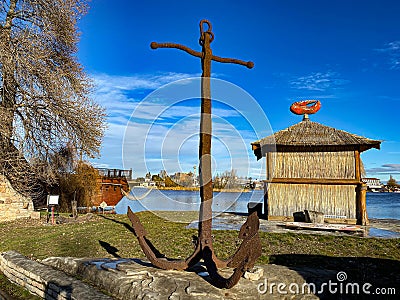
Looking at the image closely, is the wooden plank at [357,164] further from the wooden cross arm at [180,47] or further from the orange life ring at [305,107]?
the wooden cross arm at [180,47]

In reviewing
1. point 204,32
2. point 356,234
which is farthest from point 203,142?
point 356,234

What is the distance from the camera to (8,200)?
15078 millimetres

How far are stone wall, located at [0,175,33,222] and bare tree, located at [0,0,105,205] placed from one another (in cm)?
43

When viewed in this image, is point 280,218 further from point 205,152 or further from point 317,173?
point 205,152

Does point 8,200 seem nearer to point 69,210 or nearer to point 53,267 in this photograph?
point 69,210

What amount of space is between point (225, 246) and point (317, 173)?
24.5ft

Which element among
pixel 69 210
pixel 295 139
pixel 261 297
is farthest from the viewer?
pixel 69 210

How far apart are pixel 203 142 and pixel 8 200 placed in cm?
1286

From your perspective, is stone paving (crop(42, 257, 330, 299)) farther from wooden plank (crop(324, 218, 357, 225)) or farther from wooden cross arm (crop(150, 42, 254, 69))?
wooden plank (crop(324, 218, 357, 225))

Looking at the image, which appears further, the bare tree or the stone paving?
the bare tree

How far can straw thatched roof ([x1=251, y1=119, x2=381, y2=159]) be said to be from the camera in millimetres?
14445

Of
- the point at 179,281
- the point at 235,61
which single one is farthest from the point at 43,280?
the point at 235,61

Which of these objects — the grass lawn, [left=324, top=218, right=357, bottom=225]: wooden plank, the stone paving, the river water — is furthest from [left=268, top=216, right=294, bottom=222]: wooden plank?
the stone paving

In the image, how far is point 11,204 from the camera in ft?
49.9
